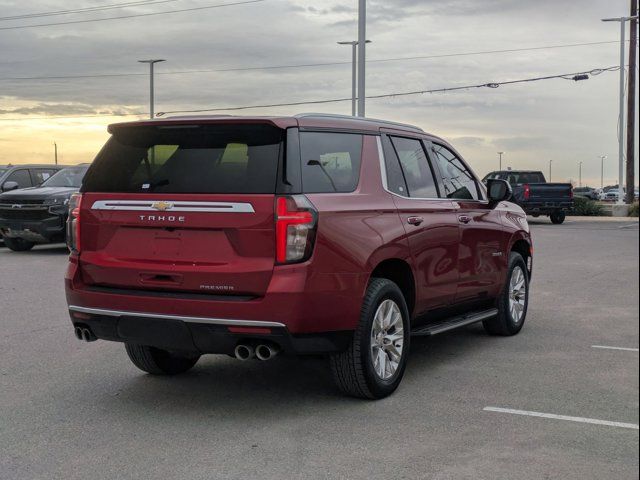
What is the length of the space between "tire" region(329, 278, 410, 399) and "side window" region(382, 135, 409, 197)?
0.75 m

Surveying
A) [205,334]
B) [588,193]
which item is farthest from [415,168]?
[588,193]

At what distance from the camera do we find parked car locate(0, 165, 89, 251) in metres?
16.5

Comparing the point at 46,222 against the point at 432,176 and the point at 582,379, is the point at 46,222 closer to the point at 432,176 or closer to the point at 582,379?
the point at 432,176

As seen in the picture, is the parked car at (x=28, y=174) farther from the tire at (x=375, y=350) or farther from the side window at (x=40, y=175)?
the tire at (x=375, y=350)

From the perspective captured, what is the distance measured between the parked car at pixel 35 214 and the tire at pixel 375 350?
12.1 meters

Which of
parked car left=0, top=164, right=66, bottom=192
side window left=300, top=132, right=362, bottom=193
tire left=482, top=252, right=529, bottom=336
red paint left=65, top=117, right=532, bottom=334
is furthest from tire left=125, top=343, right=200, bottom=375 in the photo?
parked car left=0, top=164, right=66, bottom=192

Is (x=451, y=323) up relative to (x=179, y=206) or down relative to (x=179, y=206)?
down

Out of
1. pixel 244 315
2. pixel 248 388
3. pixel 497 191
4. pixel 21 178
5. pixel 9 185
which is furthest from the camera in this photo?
pixel 21 178

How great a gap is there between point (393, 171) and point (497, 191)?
1815 mm

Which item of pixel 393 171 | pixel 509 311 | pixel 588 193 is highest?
pixel 588 193

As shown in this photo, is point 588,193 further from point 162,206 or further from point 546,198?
point 162,206

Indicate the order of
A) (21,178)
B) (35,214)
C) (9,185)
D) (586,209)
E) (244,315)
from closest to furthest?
(244,315) < (35,214) < (9,185) < (21,178) < (586,209)

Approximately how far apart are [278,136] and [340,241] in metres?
0.75

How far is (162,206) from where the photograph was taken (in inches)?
198
